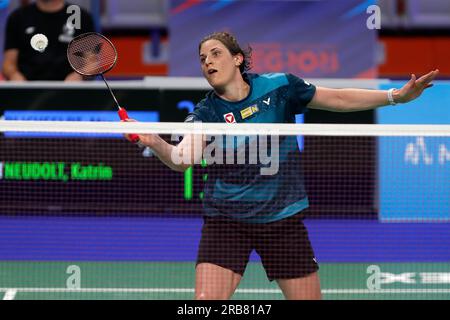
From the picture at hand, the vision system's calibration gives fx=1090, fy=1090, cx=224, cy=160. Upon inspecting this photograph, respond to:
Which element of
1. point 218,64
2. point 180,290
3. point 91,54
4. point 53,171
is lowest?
point 180,290

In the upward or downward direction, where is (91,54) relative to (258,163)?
upward

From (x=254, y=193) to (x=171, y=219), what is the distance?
3.19 meters

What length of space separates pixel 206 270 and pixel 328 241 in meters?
3.18

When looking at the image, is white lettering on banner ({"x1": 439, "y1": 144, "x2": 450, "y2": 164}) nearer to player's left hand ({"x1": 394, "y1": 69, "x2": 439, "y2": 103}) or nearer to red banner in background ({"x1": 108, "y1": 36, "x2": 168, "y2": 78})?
player's left hand ({"x1": 394, "y1": 69, "x2": 439, "y2": 103})

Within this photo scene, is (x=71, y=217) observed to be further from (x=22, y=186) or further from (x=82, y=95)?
(x=82, y=95)

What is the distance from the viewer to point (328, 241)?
8.55 meters

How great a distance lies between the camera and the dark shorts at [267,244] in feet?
18.3

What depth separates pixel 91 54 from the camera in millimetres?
6133

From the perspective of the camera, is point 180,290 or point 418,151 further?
point 418,151

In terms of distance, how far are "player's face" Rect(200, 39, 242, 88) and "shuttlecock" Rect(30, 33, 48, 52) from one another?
12.9ft

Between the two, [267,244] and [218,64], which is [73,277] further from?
[218,64]

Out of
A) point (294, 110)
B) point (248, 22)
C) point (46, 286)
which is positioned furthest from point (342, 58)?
point (294, 110)

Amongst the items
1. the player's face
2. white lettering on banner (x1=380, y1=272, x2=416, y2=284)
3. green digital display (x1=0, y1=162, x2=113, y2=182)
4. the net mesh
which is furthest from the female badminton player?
green digital display (x1=0, y1=162, x2=113, y2=182)

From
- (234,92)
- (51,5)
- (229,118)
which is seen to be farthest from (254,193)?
(51,5)
